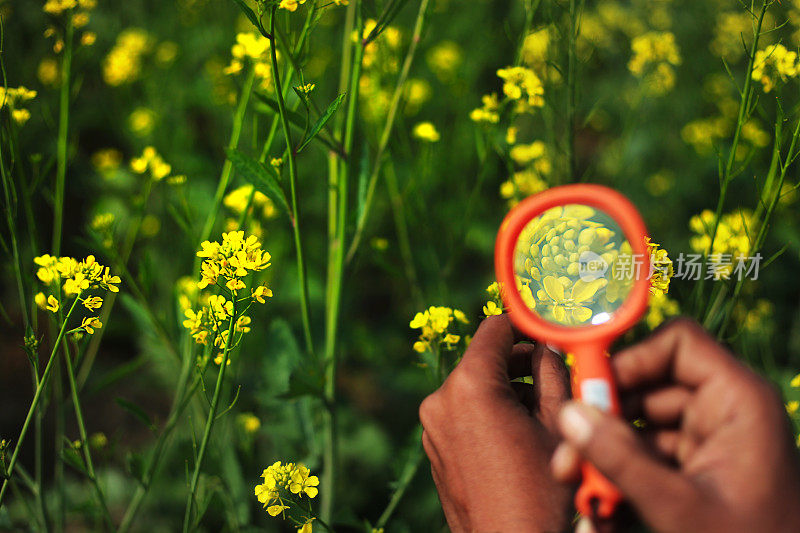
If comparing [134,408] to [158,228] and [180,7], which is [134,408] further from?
[180,7]

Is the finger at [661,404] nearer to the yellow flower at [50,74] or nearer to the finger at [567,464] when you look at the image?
the finger at [567,464]

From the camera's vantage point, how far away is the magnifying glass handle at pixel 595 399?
74 cm

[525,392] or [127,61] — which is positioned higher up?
[127,61]

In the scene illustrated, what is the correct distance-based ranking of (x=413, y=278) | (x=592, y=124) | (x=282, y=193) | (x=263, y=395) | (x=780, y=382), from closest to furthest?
(x=282, y=193), (x=263, y=395), (x=413, y=278), (x=780, y=382), (x=592, y=124)

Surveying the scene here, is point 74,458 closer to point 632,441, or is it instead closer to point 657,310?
point 632,441

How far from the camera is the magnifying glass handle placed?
0.74 metres

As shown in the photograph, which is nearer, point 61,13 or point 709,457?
point 709,457

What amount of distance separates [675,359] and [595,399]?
0.49 feet

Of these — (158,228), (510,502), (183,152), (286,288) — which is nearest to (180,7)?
(183,152)

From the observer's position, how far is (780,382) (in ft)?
6.48

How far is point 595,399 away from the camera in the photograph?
2.46 ft

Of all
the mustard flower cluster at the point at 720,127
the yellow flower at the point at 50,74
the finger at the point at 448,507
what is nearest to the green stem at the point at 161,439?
the finger at the point at 448,507

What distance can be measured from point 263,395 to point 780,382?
170 centimetres

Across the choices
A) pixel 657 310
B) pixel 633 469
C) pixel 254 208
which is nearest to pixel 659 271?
pixel 633 469
